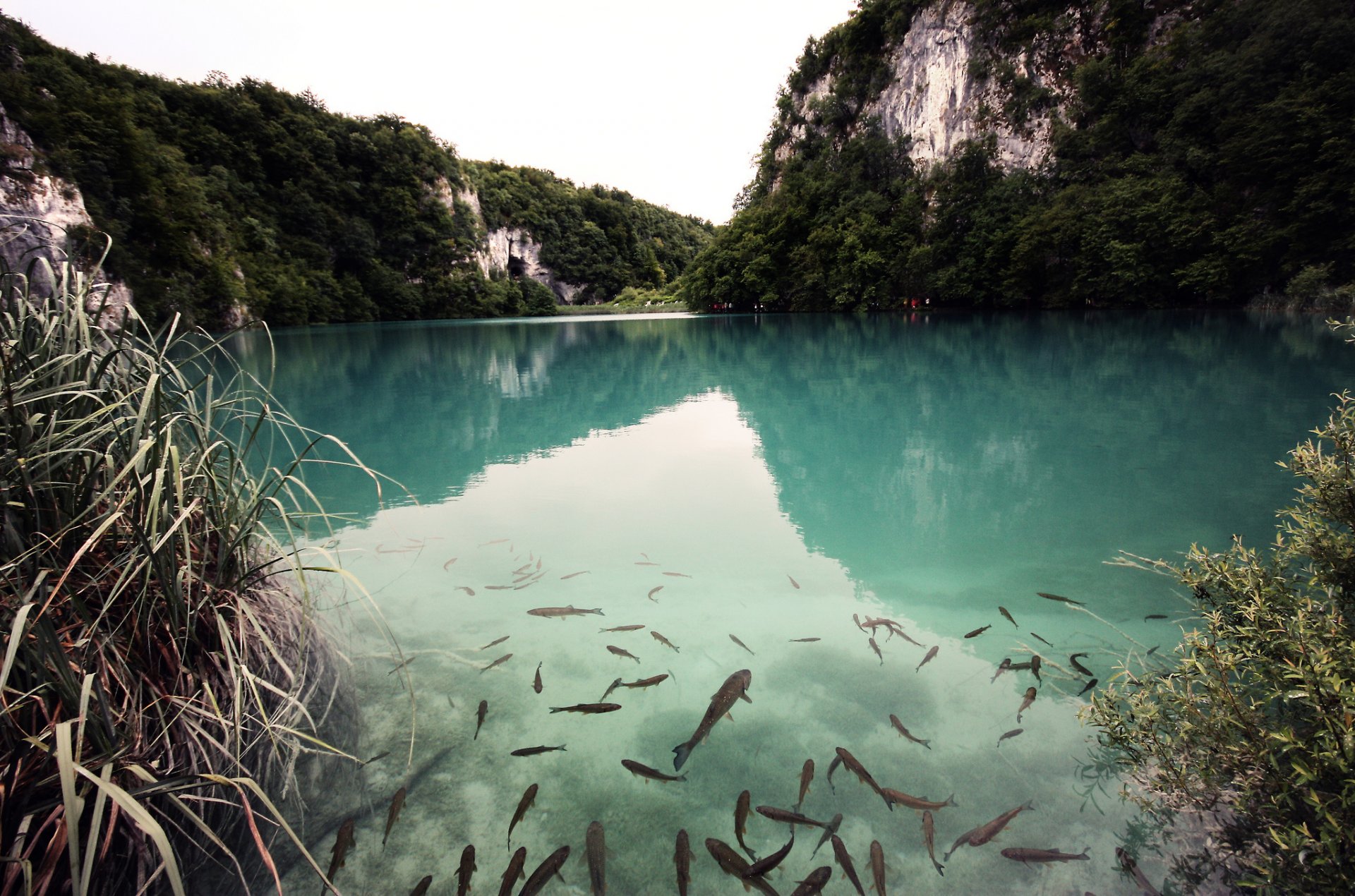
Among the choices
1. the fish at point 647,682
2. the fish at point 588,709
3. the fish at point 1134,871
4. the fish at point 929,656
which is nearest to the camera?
the fish at point 1134,871

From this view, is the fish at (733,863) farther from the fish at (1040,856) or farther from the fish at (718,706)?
the fish at (1040,856)

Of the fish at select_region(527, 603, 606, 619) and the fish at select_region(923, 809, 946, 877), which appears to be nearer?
the fish at select_region(923, 809, 946, 877)

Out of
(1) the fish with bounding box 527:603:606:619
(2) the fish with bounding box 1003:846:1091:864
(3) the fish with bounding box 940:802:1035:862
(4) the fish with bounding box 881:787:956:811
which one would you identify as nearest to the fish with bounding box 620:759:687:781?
(4) the fish with bounding box 881:787:956:811

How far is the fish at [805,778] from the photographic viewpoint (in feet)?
6.03

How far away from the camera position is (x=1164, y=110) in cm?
2350

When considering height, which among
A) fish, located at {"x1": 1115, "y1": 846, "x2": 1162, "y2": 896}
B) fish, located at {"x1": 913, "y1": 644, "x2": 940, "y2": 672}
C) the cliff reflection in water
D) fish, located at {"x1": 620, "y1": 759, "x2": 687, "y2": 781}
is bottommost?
fish, located at {"x1": 620, "y1": 759, "x2": 687, "y2": 781}

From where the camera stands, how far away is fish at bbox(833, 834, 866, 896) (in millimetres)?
1554

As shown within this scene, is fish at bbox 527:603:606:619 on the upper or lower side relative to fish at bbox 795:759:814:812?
lower

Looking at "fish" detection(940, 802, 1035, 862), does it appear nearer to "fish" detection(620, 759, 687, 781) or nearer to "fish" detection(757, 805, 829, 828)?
"fish" detection(757, 805, 829, 828)

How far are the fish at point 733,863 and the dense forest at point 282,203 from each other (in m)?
14.3

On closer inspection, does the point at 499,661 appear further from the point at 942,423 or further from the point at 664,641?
the point at 942,423

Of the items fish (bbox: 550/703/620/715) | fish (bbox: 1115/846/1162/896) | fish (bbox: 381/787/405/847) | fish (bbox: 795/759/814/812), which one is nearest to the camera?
fish (bbox: 1115/846/1162/896)

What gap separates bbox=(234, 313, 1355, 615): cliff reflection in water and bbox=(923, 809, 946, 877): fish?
65.2 inches

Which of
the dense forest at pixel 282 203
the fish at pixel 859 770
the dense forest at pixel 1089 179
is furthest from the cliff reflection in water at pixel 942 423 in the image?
the dense forest at pixel 282 203
